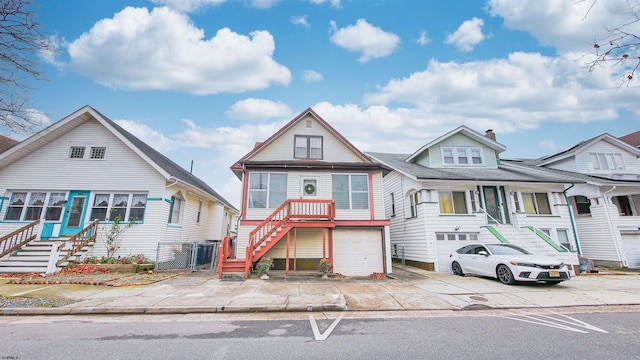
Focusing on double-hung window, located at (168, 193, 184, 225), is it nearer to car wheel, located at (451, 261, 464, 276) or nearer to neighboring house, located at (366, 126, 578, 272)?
neighboring house, located at (366, 126, 578, 272)

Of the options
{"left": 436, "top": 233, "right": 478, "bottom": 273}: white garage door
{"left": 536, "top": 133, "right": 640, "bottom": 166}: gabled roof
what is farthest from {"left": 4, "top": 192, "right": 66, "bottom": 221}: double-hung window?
{"left": 536, "top": 133, "right": 640, "bottom": 166}: gabled roof

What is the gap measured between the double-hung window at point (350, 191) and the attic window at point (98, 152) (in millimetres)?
12430

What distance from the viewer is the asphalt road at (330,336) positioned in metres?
3.91

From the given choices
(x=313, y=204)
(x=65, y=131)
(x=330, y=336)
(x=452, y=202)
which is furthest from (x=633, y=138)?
(x=65, y=131)

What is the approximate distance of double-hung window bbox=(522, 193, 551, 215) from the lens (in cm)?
1569

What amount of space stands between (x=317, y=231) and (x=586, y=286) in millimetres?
10820

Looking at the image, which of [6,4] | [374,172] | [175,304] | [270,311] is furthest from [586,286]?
[6,4]

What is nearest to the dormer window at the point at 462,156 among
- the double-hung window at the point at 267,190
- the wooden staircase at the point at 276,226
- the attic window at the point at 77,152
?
the wooden staircase at the point at 276,226

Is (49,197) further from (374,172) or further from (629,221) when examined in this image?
(629,221)

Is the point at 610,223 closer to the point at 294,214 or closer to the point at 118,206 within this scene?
the point at 294,214

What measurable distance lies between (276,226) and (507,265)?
9.40 m

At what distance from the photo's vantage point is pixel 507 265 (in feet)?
31.7

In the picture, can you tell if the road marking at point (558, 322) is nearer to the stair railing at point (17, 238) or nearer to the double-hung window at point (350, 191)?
the double-hung window at point (350, 191)

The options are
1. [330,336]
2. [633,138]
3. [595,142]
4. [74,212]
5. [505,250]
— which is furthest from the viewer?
[633,138]
